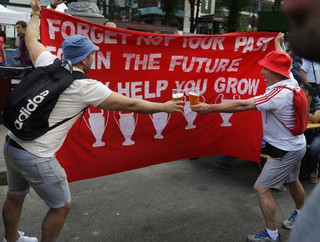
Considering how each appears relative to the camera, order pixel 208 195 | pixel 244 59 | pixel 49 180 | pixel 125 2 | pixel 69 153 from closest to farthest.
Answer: pixel 49 180 < pixel 69 153 < pixel 244 59 < pixel 208 195 < pixel 125 2

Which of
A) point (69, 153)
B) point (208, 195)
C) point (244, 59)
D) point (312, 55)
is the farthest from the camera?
point (208, 195)

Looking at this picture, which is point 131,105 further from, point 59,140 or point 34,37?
point 34,37

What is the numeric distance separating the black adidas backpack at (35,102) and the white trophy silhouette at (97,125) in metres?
1.01

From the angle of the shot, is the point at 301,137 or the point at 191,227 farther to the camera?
the point at 191,227

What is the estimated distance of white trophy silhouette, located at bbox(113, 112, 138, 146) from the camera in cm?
380

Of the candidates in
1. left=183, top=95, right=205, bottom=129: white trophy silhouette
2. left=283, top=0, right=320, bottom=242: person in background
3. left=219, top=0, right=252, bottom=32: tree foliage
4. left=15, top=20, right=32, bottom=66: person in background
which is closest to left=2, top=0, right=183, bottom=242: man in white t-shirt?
left=183, top=95, right=205, bottom=129: white trophy silhouette

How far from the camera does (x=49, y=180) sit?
2641mm

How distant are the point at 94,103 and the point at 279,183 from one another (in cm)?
198

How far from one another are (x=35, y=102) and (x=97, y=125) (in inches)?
47.5

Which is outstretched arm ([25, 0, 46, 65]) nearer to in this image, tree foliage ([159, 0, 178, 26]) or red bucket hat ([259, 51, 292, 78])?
red bucket hat ([259, 51, 292, 78])

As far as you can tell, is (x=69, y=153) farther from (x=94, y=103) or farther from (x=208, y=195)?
(x=208, y=195)

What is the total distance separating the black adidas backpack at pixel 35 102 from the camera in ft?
8.11

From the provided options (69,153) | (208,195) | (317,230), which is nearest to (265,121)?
(208,195)

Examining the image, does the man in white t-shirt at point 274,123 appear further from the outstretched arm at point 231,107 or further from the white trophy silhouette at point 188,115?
the white trophy silhouette at point 188,115
